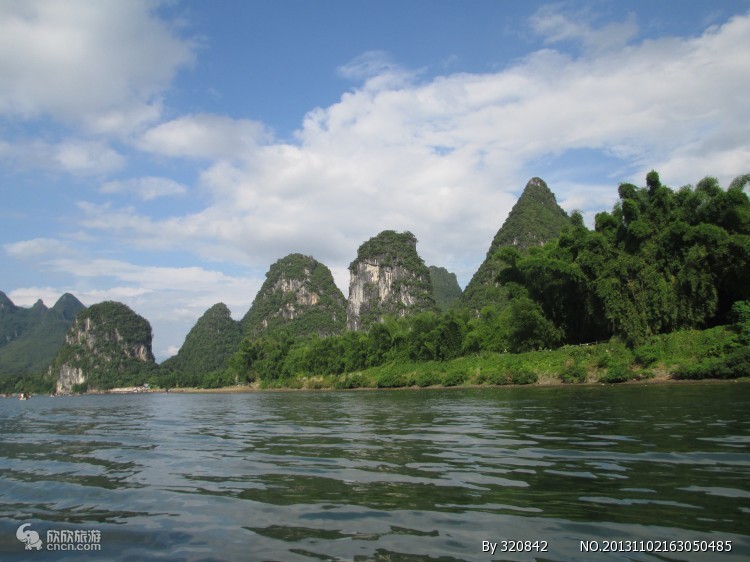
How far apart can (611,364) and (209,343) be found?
526 feet

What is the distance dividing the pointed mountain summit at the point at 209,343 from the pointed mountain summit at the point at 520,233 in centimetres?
9474

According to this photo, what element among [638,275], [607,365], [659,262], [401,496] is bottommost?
[607,365]

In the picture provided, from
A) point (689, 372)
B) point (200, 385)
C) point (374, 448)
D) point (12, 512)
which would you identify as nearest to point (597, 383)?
point (689, 372)

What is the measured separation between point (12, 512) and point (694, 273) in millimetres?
36473

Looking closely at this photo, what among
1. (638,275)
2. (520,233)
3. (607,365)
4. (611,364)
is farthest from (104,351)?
(638,275)

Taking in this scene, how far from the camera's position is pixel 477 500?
5.43 m

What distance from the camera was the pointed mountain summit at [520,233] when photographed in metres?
103

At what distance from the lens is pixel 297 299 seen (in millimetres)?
161750

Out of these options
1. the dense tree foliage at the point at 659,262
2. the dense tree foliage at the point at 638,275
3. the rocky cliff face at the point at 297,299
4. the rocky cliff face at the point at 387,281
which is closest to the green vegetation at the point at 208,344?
the rocky cliff face at the point at 297,299

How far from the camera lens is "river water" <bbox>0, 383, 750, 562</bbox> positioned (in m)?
4.14

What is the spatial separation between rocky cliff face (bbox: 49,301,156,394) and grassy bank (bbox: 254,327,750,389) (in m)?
132

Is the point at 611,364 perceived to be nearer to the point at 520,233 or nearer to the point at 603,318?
→ the point at 603,318

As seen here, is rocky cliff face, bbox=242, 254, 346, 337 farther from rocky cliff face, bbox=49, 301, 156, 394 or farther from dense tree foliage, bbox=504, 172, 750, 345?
dense tree foliage, bbox=504, 172, 750, 345

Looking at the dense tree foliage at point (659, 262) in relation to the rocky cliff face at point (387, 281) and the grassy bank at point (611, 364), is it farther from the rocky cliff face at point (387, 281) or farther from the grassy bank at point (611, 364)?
the rocky cliff face at point (387, 281)
